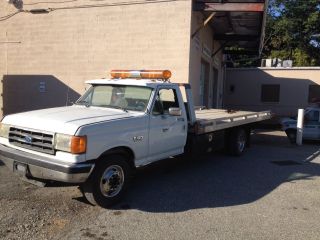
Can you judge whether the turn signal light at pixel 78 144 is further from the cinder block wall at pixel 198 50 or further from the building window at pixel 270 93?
the building window at pixel 270 93

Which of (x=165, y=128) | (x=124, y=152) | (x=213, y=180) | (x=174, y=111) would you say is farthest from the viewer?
(x=213, y=180)

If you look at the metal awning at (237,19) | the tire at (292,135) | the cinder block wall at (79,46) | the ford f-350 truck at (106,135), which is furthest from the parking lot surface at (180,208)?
the tire at (292,135)

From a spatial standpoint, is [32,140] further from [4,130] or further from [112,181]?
[112,181]

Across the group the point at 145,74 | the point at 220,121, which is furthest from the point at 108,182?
the point at 220,121

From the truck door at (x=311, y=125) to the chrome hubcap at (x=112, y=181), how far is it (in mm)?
10754

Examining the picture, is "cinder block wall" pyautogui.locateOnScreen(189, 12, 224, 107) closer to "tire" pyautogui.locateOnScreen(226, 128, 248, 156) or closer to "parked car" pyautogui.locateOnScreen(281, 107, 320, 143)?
"tire" pyautogui.locateOnScreen(226, 128, 248, 156)

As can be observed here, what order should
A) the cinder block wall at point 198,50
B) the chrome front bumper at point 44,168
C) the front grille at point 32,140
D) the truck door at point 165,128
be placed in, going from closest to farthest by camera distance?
the chrome front bumper at point 44,168
the front grille at point 32,140
the truck door at point 165,128
the cinder block wall at point 198,50

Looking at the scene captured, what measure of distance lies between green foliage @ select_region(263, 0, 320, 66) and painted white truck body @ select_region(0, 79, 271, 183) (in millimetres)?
32259

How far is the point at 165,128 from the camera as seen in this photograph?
7.25 m

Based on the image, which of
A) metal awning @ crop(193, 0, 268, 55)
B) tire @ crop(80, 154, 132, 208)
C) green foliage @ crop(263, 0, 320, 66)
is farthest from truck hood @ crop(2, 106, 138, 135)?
green foliage @ crop(263, 0, 320, 66)

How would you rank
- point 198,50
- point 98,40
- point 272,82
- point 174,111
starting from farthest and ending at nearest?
point 272,82, point 198,50, point 98,40, point 174,111

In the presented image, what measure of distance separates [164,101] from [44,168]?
283 centimetres

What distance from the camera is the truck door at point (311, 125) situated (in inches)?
597

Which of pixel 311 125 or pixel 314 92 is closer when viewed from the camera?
pixel 311 125
